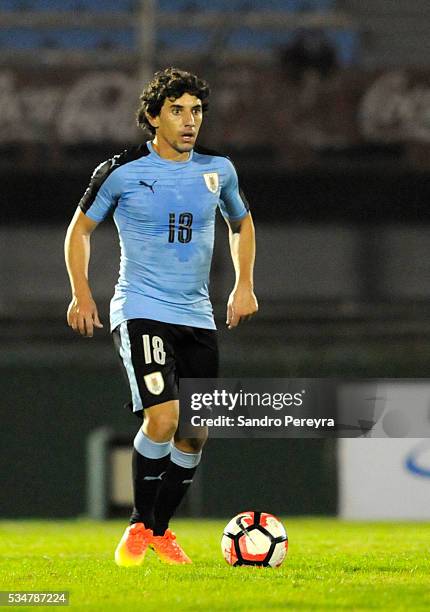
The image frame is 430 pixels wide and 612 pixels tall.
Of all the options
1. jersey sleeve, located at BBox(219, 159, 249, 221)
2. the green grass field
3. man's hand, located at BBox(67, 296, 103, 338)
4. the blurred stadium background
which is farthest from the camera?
the blurred stadium background

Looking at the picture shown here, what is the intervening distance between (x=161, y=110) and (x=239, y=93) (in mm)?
14297

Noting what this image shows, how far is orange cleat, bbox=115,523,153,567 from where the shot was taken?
669 cm

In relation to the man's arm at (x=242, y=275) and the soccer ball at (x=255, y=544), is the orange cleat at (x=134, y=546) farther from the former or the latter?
the man's arm at (x=242, y=275)

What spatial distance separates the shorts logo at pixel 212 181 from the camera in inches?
272

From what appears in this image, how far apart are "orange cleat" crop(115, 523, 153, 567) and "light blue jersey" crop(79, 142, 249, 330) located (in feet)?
3.51


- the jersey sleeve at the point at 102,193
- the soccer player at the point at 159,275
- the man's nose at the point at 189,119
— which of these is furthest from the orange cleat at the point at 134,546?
the man's nose at the point at 189,119

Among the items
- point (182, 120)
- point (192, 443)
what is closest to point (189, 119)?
point (182, 120)

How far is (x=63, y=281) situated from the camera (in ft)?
75.7

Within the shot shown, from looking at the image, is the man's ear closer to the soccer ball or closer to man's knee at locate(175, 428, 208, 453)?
man's knee at locate(175, 428, 208, 453)

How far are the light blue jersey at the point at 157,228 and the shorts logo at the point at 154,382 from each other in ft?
1.03

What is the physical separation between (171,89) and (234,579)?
2528 mm

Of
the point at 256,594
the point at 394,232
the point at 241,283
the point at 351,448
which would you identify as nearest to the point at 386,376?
the point at 351,448
